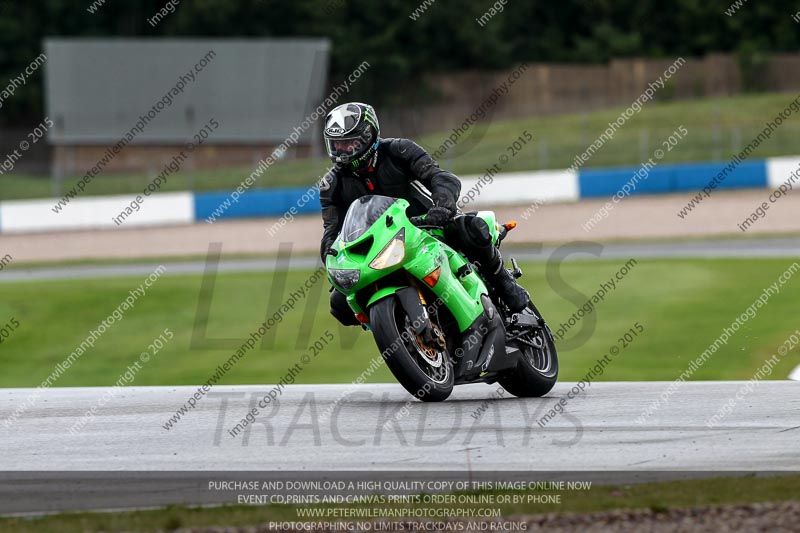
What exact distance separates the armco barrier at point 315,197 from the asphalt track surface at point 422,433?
63.4 ft

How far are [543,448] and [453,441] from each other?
0.48 meters

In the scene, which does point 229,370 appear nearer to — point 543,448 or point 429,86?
point 543,448

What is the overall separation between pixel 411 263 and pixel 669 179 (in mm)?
22137

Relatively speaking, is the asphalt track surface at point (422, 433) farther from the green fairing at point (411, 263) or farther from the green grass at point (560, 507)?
the green fairing at point (411, 263)

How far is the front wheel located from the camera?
21.6 feet

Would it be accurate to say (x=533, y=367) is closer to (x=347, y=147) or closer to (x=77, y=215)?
(x=347, y=147)

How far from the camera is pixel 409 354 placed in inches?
263

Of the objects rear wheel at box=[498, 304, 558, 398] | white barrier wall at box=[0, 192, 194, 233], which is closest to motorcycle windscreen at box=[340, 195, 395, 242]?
rear wheel at box=[498, 304, 558, 398]

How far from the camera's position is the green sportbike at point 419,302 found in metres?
6.77

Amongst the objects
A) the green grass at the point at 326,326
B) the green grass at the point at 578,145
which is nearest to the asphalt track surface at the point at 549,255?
the green grass at the point at 326,326

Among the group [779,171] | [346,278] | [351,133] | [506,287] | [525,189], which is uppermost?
[351,133]

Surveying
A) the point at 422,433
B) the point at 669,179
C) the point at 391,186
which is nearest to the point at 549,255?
the point at 669,179

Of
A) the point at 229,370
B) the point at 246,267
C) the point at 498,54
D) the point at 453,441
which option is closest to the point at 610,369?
the point at 229,370

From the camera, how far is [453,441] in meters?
6.14
